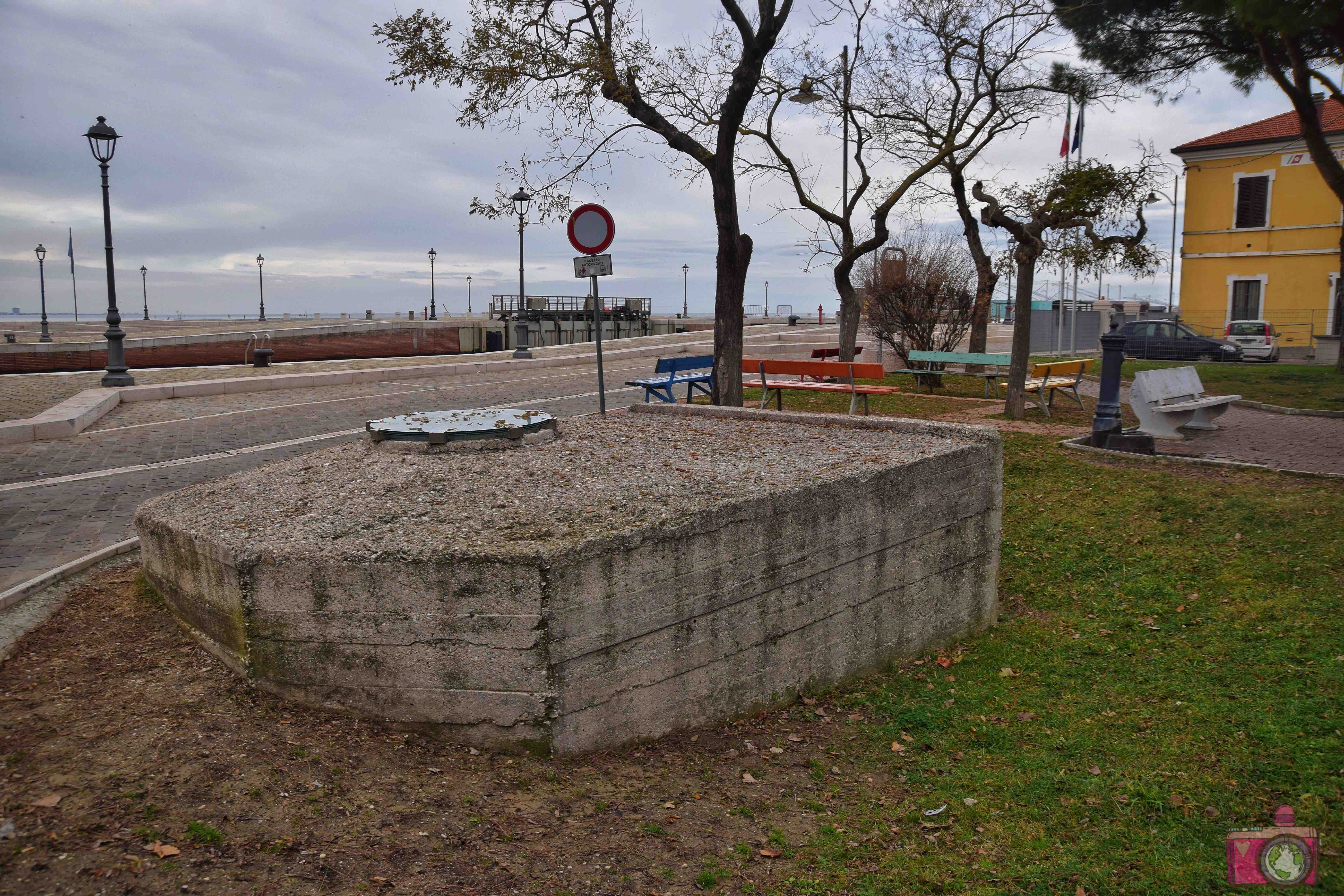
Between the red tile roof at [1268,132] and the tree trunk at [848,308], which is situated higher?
the red tile roof at [1268,132]

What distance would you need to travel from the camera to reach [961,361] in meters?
16.0

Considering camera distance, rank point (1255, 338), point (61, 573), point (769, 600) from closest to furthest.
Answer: point (769, 600)
point (61, 573)
point (1255, 338)

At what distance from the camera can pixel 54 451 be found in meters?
9.91

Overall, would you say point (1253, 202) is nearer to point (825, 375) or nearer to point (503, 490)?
point (825, 375)

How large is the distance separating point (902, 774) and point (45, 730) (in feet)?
12.4

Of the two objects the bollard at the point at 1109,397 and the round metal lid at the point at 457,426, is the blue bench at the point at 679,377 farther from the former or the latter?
the round metal lid at the point at 457,426

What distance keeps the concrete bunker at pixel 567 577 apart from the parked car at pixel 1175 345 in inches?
951

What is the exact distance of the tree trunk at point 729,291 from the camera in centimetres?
1138

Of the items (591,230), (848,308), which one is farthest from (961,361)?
(591,230)

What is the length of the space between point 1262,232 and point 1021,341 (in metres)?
27.5

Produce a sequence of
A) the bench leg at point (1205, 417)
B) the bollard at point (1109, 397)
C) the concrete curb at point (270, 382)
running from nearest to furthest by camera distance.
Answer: the bollard at point (1109, 397) → the concrete curb at point (270, 382) → the bench leg at point (1205, 417)

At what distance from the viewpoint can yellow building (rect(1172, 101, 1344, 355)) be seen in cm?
3238

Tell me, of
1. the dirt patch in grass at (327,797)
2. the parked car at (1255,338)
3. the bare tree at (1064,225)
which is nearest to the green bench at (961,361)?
the bare tree at (1064,225)

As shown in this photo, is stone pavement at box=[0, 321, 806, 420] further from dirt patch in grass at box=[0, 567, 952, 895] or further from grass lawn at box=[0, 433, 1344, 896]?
grass lawn at box=[0, 433, 1344, 896]
